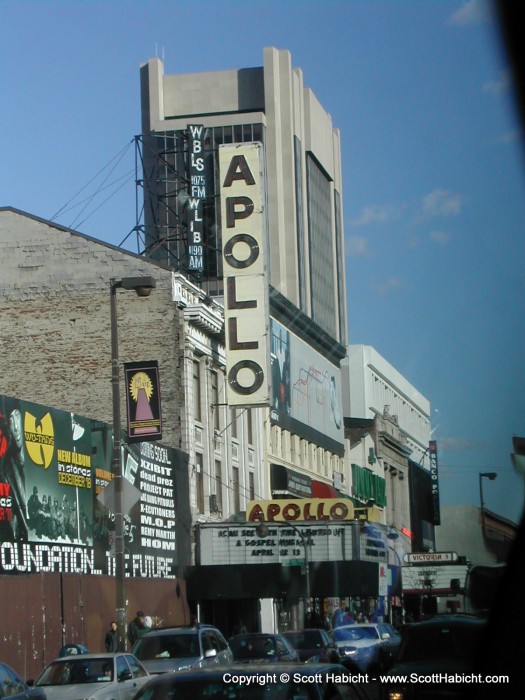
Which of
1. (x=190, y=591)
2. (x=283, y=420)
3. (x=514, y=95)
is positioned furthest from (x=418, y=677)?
(x=283, y=420)

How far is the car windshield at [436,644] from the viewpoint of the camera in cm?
964

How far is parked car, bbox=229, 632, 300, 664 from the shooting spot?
1984cm

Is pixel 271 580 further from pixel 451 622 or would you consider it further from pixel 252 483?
pixel 451 622

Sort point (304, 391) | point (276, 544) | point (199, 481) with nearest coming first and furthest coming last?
point (276, 544) → point (199, 481) → point (304, 391)

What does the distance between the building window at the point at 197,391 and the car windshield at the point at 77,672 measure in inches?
1013

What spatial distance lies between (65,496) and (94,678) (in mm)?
13909

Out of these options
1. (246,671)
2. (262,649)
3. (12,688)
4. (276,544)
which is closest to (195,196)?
(276,544)

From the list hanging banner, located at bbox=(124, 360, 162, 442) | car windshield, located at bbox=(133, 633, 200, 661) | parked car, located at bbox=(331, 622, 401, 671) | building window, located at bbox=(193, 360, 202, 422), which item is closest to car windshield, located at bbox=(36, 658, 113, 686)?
car windshield, located at bbox=(133, 633, 200, 661)

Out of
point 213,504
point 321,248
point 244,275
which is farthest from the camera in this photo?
point 321,248

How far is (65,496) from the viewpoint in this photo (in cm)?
3172

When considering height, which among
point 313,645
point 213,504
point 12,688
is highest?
point 213,504

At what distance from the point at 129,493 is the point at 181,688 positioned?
16.9 metres

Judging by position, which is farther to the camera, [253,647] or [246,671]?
[253,647]

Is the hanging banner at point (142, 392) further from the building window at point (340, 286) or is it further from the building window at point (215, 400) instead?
the building window at point (340, 286)
